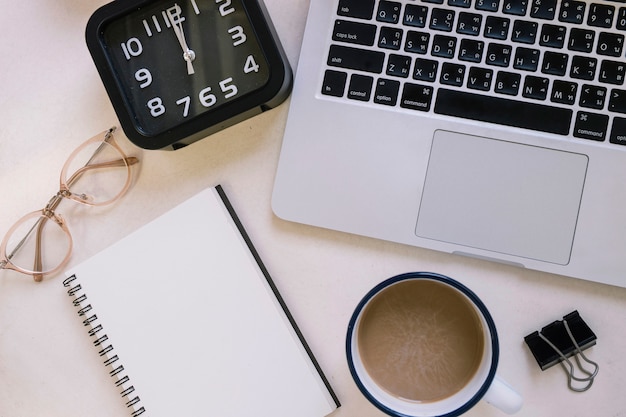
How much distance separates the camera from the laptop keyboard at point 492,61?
2.00 ft

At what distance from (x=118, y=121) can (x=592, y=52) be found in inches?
19.2

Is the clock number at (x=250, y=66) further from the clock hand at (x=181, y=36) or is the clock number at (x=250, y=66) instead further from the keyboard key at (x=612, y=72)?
the keyboard key at (x=612, y=72)

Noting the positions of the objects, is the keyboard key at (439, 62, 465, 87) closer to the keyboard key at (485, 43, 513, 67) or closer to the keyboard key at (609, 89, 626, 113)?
the keyboard key at (485, 43, 513, 67)

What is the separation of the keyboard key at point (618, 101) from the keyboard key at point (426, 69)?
16cm

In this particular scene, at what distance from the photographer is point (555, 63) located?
2.01ft

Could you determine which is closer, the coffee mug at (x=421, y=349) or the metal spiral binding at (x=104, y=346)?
the coffee mug at (x=421, y=349)

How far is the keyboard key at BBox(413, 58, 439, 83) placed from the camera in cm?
63

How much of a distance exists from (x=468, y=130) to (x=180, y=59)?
30cm

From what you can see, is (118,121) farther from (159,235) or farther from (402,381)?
(402,381)

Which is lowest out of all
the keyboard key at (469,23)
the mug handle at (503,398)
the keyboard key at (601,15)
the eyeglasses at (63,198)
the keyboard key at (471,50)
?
the mug handle at (503,398)

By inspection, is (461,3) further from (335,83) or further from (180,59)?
(180,59)

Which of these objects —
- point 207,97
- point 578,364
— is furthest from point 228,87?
point 578,364

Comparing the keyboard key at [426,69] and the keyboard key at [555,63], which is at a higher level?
the keyboard key at [555,63]

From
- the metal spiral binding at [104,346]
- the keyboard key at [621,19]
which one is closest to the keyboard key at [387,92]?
the keyboard key at [621,19]
